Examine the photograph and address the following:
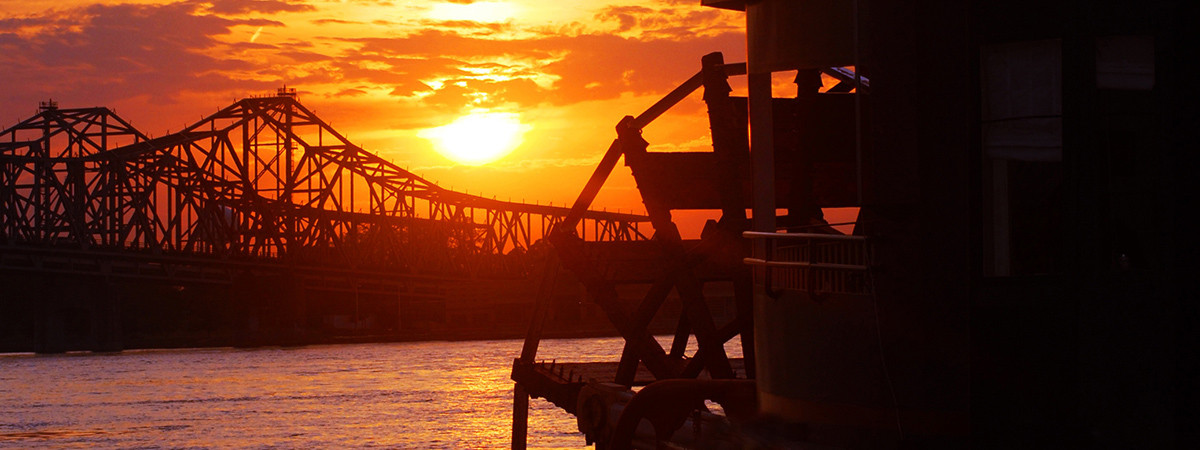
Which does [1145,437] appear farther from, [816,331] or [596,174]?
[596,174]

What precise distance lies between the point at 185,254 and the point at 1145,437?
101 meters

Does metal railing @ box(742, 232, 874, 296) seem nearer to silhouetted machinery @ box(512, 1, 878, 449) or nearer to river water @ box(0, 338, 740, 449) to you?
silhouetted machinery @ box(512, 1, 878, 449)

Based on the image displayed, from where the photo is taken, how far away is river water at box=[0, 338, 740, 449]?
39512mm

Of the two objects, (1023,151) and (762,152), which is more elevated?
(762,152)

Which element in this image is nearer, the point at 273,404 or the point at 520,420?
the point at 520,420

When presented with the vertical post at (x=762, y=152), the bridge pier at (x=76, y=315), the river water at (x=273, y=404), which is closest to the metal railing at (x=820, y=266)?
the vertical post at (x=762, y=152)

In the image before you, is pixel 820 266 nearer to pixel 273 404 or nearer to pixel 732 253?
pixel 732 253

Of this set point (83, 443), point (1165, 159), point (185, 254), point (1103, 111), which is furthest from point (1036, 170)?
point (185, 254)

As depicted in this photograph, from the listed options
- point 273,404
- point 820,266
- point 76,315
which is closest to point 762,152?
point 820,266

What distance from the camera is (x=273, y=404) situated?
54250 millimetres

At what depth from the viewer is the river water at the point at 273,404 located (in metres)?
39.5

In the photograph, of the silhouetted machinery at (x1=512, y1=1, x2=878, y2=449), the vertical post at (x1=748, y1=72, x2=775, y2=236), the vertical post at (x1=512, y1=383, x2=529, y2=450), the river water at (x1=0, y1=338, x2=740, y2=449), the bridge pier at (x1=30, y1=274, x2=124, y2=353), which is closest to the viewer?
the silhouetted machinery at (x1=512, y1=1, x2=878, y2=449)

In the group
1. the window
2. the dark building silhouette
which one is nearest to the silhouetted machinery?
the dark building silhouette

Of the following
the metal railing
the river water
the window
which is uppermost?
the window
